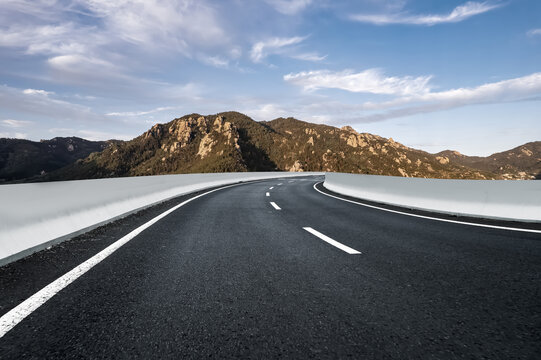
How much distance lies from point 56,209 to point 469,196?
377 inches

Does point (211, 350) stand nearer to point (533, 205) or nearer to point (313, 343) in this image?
point (313, 343)

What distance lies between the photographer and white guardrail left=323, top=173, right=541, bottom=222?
24.8 feet

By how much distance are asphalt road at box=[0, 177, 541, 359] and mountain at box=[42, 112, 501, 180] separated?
405ft

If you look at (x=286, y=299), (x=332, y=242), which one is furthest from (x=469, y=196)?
(x=286, y=299)

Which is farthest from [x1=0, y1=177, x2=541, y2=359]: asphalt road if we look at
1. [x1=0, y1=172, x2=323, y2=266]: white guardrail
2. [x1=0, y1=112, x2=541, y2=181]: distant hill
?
[x1=0, y1=112, x2=541, y2=181]: distant hill

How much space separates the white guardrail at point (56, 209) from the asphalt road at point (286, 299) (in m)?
0.32

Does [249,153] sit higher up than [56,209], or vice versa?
[249,153]

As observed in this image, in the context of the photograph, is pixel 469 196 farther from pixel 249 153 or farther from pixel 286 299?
pixel 249 153

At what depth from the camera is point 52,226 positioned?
5.53 metres

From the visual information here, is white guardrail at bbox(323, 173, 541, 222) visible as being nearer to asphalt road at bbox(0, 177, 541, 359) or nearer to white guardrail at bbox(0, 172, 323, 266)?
asphalt road at bbox(0, 177, 541, 359)

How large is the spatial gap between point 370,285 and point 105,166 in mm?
179644

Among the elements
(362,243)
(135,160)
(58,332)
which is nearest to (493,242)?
(362,243)

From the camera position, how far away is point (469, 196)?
8820 millimetres

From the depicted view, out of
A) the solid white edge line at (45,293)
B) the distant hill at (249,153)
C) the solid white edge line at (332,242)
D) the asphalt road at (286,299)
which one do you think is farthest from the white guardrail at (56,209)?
the distant hill at (249,153)
